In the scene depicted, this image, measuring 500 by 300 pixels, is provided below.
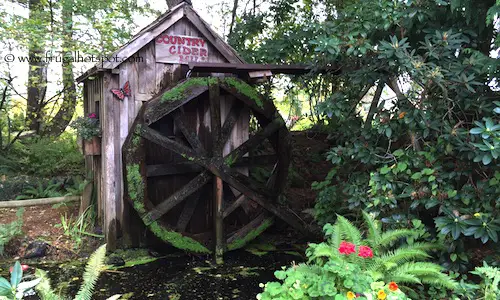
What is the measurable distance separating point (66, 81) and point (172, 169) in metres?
5.02

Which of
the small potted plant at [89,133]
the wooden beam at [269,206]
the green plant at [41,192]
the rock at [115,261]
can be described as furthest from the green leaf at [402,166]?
the green plant at [41,192]

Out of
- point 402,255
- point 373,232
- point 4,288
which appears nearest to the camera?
point 4,288

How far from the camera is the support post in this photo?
558cm

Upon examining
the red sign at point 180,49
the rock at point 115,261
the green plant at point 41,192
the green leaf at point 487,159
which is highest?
the red sign at point 180,49

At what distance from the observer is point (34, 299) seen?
13.6 feet

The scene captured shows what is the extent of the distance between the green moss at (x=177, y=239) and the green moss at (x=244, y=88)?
2226 millimetres

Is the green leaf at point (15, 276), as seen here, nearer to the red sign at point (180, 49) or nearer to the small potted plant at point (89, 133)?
the small potted plant at point (89, 133)

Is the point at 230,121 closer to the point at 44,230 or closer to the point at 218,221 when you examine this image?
the point at 218,221

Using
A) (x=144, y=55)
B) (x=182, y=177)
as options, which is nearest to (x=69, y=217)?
(x=182, y=177)

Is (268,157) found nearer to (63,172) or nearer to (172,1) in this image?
(172,1)

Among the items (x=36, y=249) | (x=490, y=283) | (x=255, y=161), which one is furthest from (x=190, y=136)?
(x=490, y=283)

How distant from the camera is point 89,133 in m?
5.63

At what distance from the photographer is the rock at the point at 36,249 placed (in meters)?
5.34

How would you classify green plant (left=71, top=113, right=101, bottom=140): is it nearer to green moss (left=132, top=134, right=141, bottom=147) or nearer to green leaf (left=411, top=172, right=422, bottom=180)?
green moss (left=132, top=134, right=141, bottom=147)
